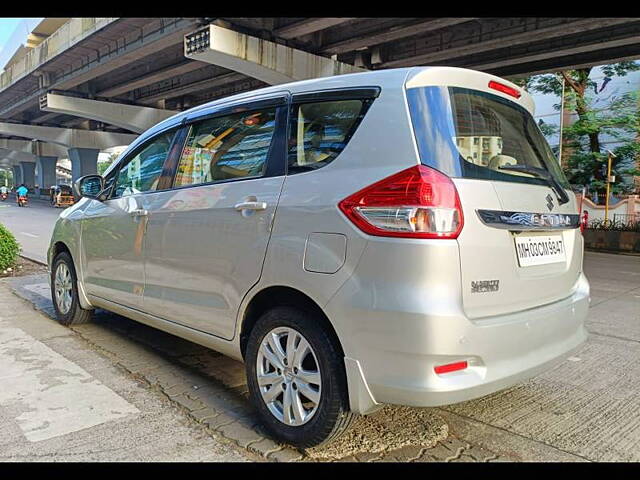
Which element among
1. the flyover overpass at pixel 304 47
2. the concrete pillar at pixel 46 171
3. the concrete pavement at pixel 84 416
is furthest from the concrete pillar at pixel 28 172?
the concrete pavement at pixel 84 416

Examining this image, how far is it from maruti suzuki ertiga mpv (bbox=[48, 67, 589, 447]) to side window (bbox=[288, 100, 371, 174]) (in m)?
0.01

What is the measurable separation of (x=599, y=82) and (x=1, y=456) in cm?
3263

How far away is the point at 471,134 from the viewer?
2.47 meters

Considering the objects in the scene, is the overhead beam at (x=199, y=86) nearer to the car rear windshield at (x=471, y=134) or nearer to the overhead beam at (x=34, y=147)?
the car rear windshield at (x=471, y=134)

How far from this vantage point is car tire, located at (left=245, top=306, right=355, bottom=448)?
7.96 feet

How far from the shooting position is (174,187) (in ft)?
11.7

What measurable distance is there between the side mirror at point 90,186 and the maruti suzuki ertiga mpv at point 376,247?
4.65ft

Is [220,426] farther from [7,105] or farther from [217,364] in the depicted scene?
[7,105]

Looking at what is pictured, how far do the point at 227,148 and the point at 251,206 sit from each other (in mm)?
626

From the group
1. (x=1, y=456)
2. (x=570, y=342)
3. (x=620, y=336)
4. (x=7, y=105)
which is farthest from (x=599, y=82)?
(x=7, y=105)

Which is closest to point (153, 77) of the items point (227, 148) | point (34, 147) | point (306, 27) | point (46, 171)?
point (306, 27)

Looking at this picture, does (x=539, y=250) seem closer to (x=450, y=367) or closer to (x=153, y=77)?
(x=450, y=367)

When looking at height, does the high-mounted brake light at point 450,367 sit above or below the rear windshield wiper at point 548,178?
below

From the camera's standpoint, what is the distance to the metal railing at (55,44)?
1704cm
